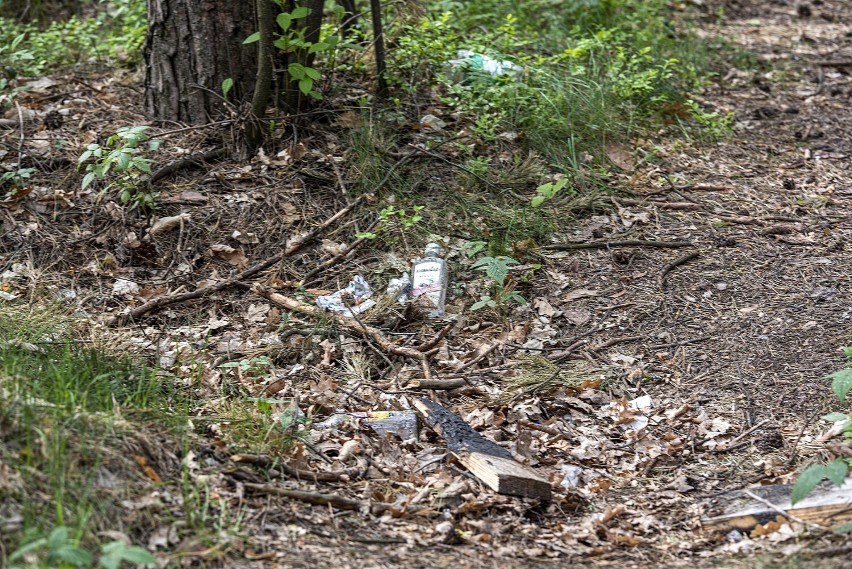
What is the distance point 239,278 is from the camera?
4.54m

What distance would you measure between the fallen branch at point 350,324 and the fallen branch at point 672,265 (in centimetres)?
137

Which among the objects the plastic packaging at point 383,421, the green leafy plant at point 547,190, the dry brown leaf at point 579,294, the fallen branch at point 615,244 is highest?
the green leafy plant at point 547,190

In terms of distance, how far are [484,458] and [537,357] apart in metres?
0.91

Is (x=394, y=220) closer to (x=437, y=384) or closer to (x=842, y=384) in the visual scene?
(x=437, y=384)

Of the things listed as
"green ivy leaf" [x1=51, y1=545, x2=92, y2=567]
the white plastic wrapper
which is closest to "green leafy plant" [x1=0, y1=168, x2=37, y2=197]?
the white plastic wrapper

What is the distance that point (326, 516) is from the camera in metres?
2.94

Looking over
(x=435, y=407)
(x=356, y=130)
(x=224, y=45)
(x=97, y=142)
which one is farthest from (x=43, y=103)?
(x=435, y=407)

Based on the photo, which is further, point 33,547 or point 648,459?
point 648,459

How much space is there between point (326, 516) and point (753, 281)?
2.70 meters

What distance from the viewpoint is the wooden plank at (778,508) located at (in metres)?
2.87

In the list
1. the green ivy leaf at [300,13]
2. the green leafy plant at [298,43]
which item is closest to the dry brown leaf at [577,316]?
the green leafy plant at [298,43]

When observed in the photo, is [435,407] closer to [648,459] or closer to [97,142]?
[648,459]

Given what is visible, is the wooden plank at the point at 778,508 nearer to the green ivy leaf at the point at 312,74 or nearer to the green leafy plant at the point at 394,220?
the green leafy plant at the point at 394,220

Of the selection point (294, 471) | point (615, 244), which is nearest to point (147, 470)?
point (294, 471)
